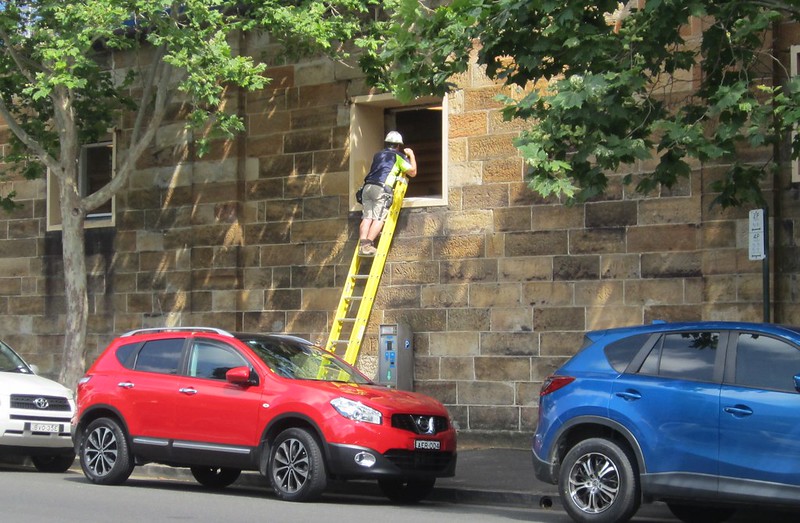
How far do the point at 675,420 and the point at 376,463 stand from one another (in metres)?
3.20

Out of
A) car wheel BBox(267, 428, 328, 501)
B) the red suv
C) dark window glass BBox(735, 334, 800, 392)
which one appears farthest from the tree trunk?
dark window glass BBox(735, 334, 800, 392)

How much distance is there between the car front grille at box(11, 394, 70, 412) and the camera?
49.7 ft

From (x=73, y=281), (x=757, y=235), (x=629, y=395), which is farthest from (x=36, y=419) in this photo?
(x=757, y=235)

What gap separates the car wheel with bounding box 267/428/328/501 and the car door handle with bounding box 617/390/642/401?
124 inches

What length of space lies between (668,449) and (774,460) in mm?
859

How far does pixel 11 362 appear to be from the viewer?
1655 centimetres

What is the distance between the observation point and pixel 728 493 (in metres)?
9.65

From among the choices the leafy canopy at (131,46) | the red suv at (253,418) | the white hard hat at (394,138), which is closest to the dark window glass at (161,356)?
the red suv at (253,418)

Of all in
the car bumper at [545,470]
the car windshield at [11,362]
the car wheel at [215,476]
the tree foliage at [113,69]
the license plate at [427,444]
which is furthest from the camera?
the car windshield at [11,362]

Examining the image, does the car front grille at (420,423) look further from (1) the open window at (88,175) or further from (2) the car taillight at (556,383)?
(1) the open window at (88,175)

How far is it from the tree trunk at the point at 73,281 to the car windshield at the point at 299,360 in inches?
200

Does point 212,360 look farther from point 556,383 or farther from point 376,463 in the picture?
point 556,383

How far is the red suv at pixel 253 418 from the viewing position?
12.1 metres

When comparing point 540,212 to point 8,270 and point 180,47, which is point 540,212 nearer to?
point 180,47
